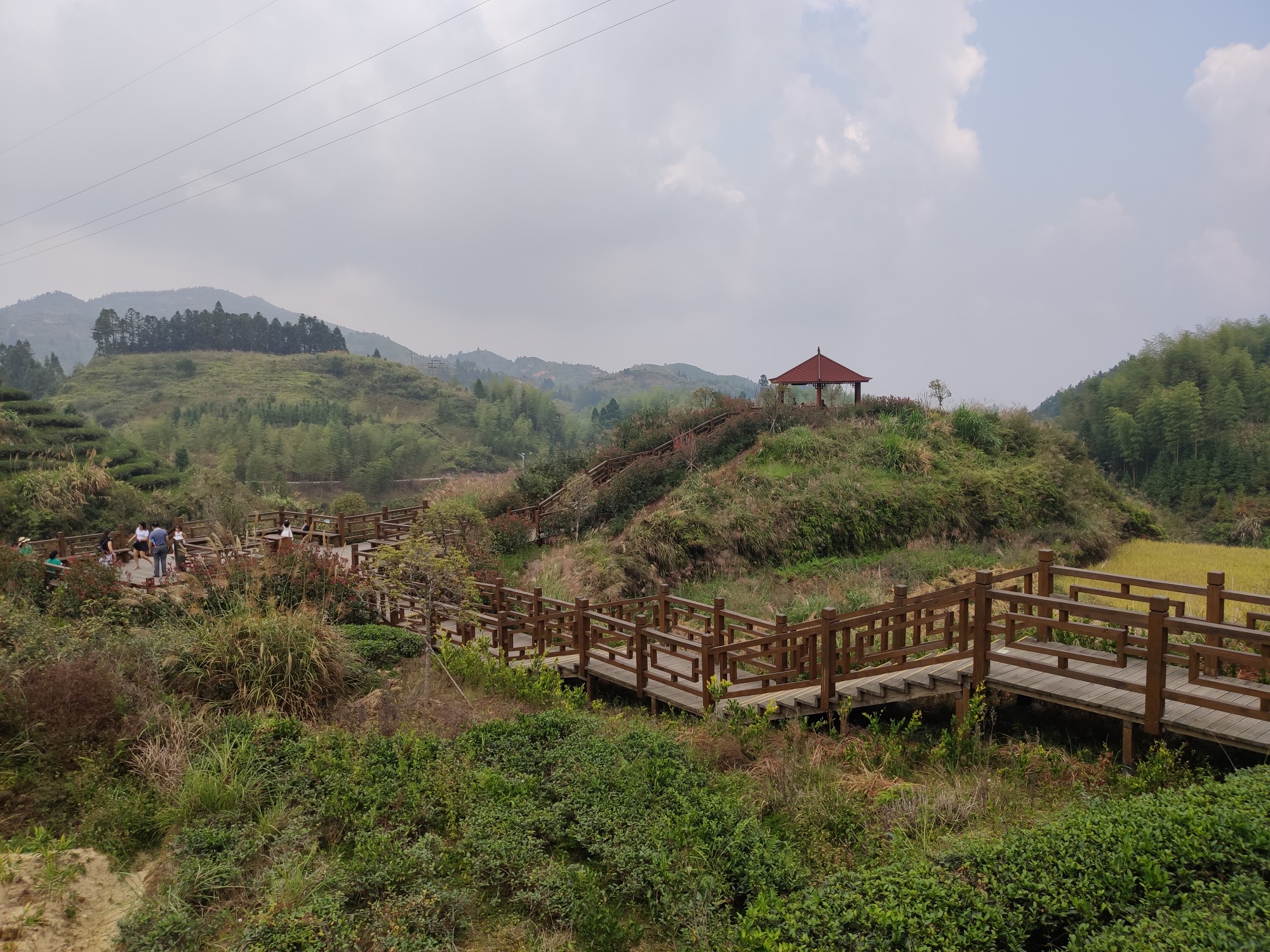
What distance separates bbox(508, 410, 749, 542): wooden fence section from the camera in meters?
19.2

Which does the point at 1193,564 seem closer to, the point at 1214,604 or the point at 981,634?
the point at 1214,604

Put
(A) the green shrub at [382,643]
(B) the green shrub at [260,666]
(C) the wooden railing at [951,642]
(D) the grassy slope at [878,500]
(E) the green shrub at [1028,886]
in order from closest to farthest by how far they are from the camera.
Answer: (E) the green shrub at [1028,886] < (C) the wooden railing at [951,642] < (B) the green shrub at [260,666] < (A) the green shrub at [382,643] < (D) the grassy slope at [878,500]

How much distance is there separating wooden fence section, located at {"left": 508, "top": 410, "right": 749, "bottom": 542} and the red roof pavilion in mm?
2018

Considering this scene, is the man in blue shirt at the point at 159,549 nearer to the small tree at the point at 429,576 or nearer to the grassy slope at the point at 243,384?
the small tree at the point at 429,576

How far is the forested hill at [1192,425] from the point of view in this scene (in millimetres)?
25938

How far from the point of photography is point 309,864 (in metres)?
4.43

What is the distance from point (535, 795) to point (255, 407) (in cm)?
7465

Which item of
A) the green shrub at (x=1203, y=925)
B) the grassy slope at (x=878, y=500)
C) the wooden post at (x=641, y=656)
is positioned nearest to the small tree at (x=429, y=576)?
the wooden post at (x=641, y=656)

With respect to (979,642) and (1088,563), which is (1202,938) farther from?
(1088,563)

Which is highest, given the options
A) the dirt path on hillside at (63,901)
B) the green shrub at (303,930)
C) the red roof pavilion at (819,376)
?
the red roof pavilion at (819,376)

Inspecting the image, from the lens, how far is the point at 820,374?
23266 mm

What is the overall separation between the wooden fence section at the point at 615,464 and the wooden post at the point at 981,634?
13.6 meters

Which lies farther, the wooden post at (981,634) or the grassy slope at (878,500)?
the grassy slope at (878,500)

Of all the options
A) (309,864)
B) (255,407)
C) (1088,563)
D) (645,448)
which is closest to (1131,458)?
(1088,563)
